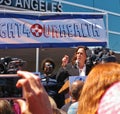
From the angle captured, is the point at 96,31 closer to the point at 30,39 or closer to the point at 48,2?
the point at 30,39

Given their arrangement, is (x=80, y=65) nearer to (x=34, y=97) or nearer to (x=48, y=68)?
(x=48, y=68)

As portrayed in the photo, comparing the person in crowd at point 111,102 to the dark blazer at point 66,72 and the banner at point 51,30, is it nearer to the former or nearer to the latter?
the dark blazer at point 66,72

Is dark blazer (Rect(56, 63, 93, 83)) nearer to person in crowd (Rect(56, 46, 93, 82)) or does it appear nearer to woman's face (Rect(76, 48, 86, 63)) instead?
person in crowd (Rect(56, 46, 93, 82))

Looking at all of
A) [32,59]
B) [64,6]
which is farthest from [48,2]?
[32,59]

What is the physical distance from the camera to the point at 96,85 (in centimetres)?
174

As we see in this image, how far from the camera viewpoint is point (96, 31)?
8.27m

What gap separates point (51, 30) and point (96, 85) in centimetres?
628

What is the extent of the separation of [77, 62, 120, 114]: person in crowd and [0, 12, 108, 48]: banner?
5774mm

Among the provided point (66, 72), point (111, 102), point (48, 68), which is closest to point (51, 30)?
point (48, 68)

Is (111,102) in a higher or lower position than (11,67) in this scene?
higher

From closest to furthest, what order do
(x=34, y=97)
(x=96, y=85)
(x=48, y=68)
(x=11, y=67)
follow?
(x=34, y=97) < (x=96, y=85) < (x=11, y=67) < (x=48, y=68)

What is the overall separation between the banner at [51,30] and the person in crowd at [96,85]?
5774mm

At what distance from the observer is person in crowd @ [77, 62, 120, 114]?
1.70m

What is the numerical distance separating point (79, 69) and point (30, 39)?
146cm
